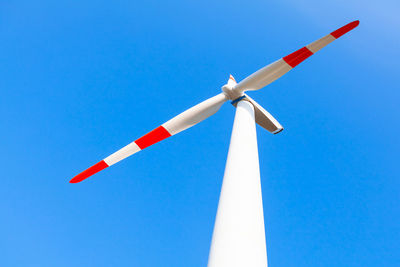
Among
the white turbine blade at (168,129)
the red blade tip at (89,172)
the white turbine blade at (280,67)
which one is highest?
the white turbine blade at (280,67)

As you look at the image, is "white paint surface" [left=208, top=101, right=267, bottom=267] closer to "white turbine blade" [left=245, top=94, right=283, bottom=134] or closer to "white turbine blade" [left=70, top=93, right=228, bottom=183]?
"white turbine blade" [left=70, top=93, right=228, bottom=183]

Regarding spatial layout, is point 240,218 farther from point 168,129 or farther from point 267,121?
point 267,121

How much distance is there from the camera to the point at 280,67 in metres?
9.18

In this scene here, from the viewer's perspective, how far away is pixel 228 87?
9.40 meters

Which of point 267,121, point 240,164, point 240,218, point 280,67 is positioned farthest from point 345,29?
point 240,218

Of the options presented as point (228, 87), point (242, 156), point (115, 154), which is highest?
point (228, 87)

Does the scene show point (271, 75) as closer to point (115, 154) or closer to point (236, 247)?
point (115, 154)

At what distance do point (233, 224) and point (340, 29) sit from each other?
7071 millimetres

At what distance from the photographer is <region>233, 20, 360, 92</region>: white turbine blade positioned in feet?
28.3

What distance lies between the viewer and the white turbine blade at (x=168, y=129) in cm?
923

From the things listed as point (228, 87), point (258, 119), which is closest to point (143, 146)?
point (228, 87)

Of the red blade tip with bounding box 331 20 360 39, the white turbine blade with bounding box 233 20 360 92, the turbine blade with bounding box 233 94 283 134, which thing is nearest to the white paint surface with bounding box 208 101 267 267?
the white turbine blade with bounding box 233 20 360 92

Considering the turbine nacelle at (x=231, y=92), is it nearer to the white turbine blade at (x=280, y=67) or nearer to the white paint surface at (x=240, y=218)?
the white turbine blade at (x=280, y=67)

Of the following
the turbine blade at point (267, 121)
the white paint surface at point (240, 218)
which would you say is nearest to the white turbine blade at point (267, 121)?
the turbine blade at point (267, 121)
